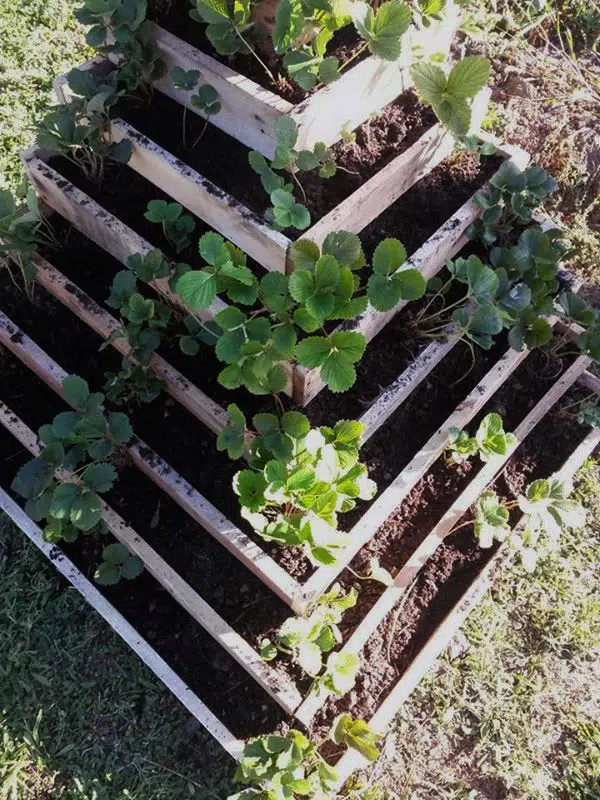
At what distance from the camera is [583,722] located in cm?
214

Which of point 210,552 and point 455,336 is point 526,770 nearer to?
point 210,552

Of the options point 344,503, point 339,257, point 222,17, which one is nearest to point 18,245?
point 222,17

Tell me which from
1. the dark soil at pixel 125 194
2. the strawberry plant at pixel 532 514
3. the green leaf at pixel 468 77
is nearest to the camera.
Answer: the green leaf at pixel 468 77

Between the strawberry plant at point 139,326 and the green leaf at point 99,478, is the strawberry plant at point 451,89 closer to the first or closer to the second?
the strawberry plant at point 139,326

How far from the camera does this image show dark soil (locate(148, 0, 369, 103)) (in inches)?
76.0

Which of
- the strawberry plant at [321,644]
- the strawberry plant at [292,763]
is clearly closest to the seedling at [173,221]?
the strawberry plant at [321,644]

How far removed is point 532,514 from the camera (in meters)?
1.97

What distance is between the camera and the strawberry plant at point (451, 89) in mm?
1762

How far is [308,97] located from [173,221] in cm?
Answer: 50

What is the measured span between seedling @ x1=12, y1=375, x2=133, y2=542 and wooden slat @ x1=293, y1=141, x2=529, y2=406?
1.66 ft

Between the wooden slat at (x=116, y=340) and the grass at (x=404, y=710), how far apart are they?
733mm

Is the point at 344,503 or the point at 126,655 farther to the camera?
the point at 126,655

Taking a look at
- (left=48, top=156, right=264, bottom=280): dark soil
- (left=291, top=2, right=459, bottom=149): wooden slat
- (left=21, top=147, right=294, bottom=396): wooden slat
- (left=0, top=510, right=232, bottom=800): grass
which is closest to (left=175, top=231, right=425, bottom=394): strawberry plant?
(left=21, top=147, right=294, bottom=396): wooden slat

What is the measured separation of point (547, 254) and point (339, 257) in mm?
779
